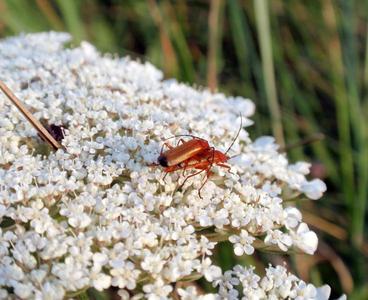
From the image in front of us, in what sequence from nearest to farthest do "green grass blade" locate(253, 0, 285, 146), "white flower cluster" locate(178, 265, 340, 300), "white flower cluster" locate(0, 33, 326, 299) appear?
1. "white flower cluster" locate(0, 33, 326, 299)
2. "white flower cluster" locate(178, 265, 340, 300)
3. "green grass blade" locate(253, 0, 285, 146)

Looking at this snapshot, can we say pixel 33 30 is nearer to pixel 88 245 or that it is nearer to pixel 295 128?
pixel 295 128

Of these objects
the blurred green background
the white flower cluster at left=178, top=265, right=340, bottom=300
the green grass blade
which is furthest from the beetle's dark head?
the green grass blade

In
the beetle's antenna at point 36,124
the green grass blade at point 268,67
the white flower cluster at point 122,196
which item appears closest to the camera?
the white flower cluster at point 122,196

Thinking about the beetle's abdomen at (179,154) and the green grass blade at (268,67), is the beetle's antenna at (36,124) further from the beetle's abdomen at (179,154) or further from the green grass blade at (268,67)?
the green grass blade at (268,67)

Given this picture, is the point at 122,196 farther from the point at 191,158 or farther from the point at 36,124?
the point at 36,124

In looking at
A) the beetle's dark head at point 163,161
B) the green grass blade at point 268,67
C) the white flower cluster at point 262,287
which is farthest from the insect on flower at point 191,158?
the green grass blade at point 268,67

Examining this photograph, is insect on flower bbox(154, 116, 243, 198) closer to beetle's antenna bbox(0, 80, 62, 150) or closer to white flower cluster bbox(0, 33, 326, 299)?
white flower cluster bbox(0, 33, 326, 299)

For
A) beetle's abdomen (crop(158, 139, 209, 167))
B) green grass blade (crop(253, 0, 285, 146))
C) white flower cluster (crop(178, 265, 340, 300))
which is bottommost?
white flower cluster (crop(178, 265, 340, 300))
